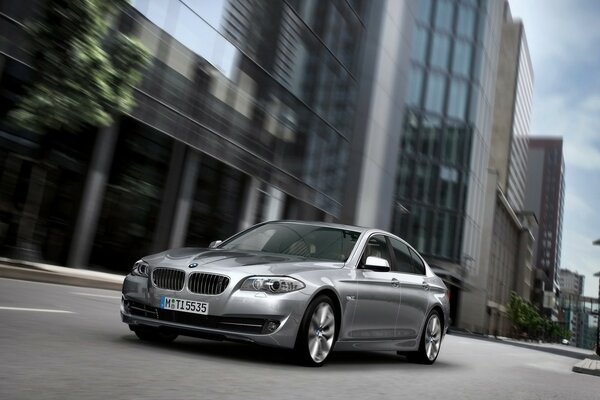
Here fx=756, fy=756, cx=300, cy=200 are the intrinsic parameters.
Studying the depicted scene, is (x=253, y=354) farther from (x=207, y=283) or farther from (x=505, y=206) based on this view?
(x=505, y=206)

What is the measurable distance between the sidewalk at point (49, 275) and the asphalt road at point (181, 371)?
4123mm

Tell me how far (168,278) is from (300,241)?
5.24ft

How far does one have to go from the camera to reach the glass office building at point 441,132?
59.4 m

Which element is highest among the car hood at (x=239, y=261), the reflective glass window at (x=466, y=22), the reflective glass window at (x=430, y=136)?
the reflective glass window at (x=466, y=22)

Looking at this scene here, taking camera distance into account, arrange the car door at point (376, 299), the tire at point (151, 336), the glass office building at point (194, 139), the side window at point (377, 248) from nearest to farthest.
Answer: the tire at point (151, 336), the car door at point (376, 299), the side window at point (377, 248), the glass office building at point (194, 139)

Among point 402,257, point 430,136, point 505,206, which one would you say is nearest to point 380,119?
point 430,136

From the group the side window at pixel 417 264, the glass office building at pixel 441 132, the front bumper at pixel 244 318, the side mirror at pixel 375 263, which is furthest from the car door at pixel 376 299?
the glass office building at pixel 441 132

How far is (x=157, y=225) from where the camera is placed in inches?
829

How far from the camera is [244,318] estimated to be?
245 inches

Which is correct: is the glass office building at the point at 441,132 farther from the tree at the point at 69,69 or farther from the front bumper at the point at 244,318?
the front bumper at the point at 244,318

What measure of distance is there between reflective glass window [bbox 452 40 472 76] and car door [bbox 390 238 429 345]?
5383 cm

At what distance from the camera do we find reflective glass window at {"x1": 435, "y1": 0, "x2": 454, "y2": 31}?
60.5m

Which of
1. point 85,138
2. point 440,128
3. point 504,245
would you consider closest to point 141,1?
point 85,138

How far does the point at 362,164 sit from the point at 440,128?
88.7ft
